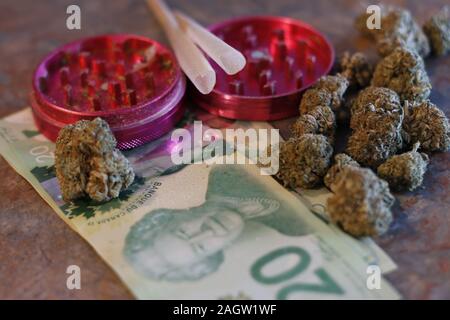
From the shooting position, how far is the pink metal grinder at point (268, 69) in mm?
1240

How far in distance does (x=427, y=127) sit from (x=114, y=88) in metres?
0.59

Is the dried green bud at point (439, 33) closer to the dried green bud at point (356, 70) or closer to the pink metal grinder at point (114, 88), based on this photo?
the dried green bud at point (356, 70)

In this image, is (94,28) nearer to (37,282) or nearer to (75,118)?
(75,118)

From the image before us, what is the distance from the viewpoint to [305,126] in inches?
43.9

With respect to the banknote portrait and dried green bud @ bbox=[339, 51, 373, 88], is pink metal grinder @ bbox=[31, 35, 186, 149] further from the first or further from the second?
dried green bud @ bbox=[339, 51, 373, 88]

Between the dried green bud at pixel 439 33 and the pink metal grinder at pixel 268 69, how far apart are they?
25cm

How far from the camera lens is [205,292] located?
94 cm

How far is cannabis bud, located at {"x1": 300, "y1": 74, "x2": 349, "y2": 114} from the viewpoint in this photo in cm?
118

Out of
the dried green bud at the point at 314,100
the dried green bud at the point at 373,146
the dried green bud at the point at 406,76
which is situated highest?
the dried green bud at the point at 406,76

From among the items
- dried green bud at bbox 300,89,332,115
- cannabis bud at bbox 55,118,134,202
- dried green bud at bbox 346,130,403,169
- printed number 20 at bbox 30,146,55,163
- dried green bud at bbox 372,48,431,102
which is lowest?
printed number 20 at bbox 30,146,55,163

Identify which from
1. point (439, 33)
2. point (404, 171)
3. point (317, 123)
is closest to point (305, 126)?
point (317, 123)

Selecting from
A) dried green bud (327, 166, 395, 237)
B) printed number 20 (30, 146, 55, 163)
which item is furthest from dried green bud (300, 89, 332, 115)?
printed number 20 (30, 146, 55, 163)

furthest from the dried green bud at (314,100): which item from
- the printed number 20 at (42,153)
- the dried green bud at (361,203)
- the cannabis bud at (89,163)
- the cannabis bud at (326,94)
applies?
the printed number 20 at (42,153)

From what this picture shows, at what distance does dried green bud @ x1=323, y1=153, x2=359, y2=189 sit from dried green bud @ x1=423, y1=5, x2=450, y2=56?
0.50 metres
